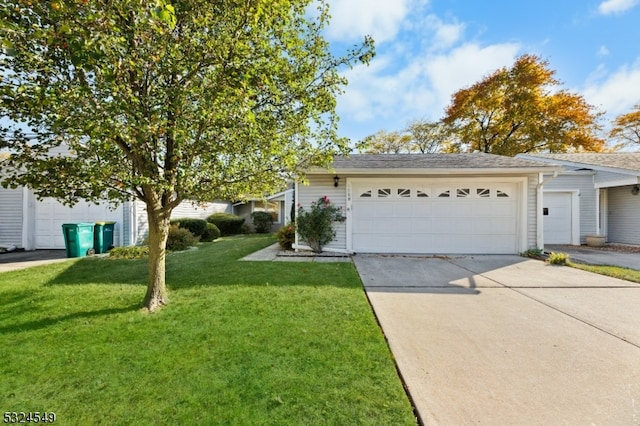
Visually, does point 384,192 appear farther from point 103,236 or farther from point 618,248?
point 103,236

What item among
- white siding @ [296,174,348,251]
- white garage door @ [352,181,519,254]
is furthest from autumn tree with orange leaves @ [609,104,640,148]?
white siding @ [296,174,348,251]

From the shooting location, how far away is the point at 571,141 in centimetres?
1967

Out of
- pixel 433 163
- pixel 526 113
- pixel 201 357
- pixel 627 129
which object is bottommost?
pixel 201 357

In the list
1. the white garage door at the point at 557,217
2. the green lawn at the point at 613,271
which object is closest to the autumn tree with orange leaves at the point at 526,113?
the white garage door at the point at 557,217

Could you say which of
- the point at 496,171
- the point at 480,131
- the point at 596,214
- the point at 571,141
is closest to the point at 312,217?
the point at 496,171

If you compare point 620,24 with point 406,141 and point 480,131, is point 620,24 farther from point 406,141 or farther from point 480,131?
point 406,141

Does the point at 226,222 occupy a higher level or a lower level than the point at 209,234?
higher

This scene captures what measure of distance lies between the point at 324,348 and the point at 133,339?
213cm

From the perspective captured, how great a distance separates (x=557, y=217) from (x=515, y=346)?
11.2 m

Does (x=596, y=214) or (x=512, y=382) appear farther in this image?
(x=596, y=214)

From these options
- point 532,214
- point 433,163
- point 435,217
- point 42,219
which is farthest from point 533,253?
point 42,219

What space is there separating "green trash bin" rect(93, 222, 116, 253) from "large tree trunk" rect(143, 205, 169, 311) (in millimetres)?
6923

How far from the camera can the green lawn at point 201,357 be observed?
82.2 inches

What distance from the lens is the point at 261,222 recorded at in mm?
18406
